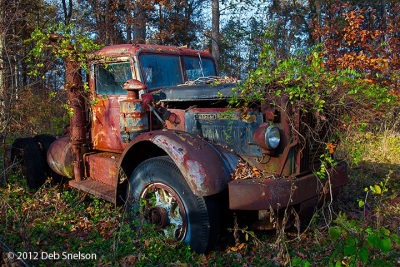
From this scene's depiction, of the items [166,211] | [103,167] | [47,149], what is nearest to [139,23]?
[47,149]

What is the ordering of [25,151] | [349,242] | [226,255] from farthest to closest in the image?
[25,151] → [226,255] → [349,242]

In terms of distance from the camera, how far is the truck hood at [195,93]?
3744 millimetres

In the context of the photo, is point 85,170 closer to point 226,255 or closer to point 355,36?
point 226,255

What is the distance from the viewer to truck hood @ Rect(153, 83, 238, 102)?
12.3ft

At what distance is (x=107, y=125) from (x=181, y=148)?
6.18 feet

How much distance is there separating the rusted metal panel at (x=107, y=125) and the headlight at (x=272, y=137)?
6.87 feet

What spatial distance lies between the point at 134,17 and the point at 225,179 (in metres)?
13.0

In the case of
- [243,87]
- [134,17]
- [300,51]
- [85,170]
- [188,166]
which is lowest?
[85,170]

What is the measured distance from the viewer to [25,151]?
19.2 feet

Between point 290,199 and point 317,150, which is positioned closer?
point 290,199

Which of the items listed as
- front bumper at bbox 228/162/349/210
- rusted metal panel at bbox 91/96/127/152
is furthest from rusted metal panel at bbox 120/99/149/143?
front bumper at bbox 228/162/349/210

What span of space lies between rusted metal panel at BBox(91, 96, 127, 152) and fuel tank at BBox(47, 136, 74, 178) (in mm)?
413

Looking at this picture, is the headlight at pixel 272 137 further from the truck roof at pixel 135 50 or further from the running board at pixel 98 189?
the truck roof at pixel 135 50

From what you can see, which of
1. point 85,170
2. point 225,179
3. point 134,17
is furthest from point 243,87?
point 134,17
